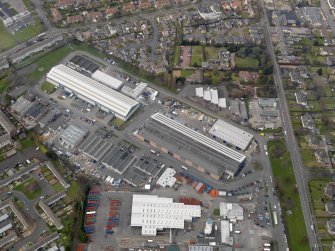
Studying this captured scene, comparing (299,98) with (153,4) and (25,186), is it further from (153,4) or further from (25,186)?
(25,186)

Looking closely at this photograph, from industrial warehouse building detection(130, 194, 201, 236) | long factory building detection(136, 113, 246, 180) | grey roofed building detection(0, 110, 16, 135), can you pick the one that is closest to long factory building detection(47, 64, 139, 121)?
long factory building detection(136, 113, 246, 180)

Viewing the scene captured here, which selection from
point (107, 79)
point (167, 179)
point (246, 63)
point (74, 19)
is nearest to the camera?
point (167, 179)

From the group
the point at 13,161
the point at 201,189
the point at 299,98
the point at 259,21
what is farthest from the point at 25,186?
the point at 259,21

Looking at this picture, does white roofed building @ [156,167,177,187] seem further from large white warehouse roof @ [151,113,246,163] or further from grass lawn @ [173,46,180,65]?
grass lawn @ [173,46,180,65]

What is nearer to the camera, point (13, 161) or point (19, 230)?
point (19, 230)

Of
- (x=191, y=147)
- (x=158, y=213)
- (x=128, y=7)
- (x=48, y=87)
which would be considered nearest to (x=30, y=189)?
(x=158, y=213)

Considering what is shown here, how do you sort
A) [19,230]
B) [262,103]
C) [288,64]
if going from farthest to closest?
[288,64], [262,103], [19,230]

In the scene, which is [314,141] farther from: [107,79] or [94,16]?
[94,16]
